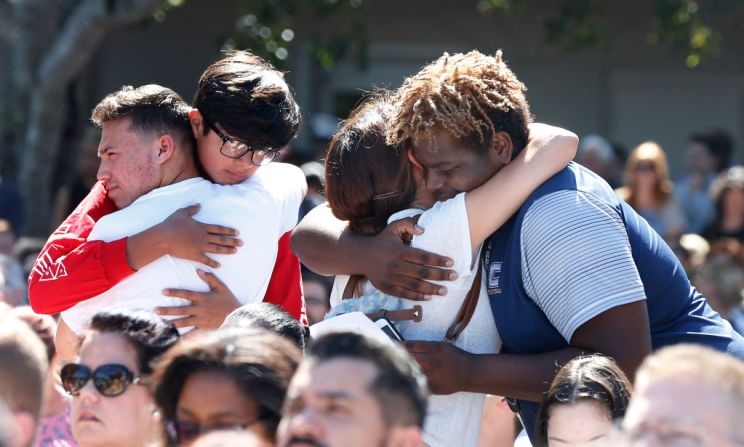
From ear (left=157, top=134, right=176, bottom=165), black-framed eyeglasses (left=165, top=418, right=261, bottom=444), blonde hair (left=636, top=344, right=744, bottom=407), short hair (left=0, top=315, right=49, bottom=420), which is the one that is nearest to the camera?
blonde hair (left=636, top=344, right=744, bottom=407)

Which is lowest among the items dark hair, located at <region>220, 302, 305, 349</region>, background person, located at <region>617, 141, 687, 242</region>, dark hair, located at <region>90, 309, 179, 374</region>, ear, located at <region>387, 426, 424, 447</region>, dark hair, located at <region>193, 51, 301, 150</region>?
background person, located at <region>617, 141, 687, 242</region>

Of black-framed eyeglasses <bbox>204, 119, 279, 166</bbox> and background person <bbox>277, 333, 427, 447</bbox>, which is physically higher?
black-framed eyeglasses <bbox>204, 119, 279, 166</bbox>

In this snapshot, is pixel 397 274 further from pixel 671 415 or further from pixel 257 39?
pixel 257 39

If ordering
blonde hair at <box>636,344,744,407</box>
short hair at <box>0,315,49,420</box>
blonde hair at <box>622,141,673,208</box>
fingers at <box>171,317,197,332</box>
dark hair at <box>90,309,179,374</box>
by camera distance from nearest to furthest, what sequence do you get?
blonde hair at <box>636,344,744,407</box> → short hair at <box>0,315,49,420</box> → dark hair at <box>90,309,179,374</box> → fingers at <box>171,317,197,332</box> → blonde hair at <box>622,141,673,208</box>

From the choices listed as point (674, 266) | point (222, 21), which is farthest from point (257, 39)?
point (674, 266)

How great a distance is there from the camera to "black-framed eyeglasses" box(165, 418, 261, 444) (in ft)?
→ 8.33

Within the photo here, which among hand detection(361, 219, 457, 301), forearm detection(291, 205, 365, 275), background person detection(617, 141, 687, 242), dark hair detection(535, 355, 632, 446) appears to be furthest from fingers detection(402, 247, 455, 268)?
background person detection(617, 141, 687, 242)

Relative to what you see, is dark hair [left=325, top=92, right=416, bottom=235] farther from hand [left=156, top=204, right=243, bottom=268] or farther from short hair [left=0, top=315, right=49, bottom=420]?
short hair [left=0, top=315, right=49, bottom=420]

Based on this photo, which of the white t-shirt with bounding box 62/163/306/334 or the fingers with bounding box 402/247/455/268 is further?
the white t-shirt with bounding box 62/163/306/334

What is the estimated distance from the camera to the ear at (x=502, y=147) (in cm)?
321

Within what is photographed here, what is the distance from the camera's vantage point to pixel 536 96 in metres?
12.4

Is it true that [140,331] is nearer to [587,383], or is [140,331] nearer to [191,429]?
[191,429]

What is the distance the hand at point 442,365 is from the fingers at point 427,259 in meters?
0.23

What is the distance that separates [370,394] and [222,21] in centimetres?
1057
